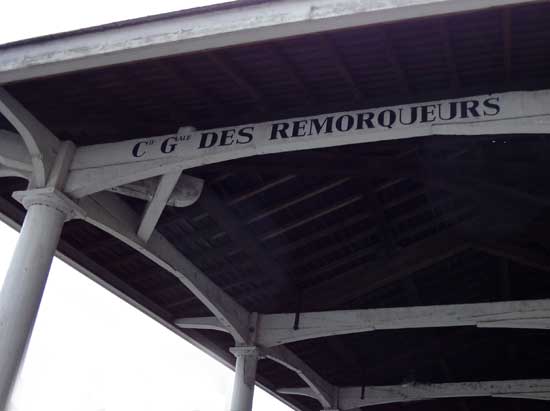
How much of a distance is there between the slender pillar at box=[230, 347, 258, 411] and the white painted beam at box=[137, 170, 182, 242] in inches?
172

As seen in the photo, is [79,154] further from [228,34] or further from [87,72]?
[228,34]

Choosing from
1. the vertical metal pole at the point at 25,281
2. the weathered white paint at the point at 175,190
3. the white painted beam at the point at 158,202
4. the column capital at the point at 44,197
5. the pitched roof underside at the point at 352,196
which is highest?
the pitched roof underside at the point at 352,196

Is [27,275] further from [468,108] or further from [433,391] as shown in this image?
[433,391]

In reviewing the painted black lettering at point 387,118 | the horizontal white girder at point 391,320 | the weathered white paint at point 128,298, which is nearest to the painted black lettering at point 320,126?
the painted black lettering at point 387,118

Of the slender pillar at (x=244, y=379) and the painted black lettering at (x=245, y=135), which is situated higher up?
the painted black lettering at (x=245, y=135)

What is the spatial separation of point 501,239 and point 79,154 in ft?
25.0

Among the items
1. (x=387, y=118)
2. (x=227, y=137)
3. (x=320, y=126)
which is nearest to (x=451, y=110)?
(x=387, y=118)

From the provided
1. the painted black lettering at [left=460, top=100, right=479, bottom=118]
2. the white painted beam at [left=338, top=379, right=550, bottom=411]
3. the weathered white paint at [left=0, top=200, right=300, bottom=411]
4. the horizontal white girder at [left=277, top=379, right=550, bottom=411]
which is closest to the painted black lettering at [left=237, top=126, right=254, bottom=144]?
the painted black lettering at [left=460, top=100, right=479, bottom=118]

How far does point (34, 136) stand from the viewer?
877 cm

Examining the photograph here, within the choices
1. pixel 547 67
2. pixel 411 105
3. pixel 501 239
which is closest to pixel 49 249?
pixel 411 105

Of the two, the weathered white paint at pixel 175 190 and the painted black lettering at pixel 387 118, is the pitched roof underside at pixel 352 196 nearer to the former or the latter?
the painted black lettering at pixel 387 118

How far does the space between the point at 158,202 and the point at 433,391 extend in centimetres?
1110

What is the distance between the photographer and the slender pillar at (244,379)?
1308 cm

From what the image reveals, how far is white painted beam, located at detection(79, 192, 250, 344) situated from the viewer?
9.70 m
